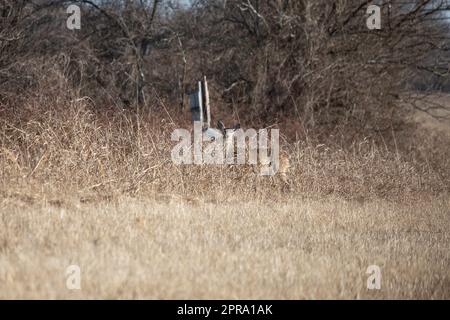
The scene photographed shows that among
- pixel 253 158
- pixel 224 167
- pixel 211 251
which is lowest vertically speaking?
pixel 211 251

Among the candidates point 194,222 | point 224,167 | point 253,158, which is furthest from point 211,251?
point 253,158

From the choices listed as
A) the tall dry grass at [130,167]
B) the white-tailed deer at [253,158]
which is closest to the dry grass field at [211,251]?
the tall dry grass at [130,167]

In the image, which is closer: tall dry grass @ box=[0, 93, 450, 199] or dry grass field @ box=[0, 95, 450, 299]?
dry grass field @ box=[0, 95, 450, 299]

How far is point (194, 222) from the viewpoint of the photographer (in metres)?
6.47

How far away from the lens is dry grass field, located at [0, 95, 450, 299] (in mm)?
4582

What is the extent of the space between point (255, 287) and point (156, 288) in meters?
0.77

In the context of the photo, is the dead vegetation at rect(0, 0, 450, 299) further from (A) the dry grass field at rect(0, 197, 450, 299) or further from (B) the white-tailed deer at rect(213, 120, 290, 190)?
(B) the white-tailed deer at rect(213, 120, 290, 190)

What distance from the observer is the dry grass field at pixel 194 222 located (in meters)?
4.58

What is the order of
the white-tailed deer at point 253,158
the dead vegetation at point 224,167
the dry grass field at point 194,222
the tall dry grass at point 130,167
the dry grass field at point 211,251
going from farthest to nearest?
1. the white-tailed deer at point 253,158
2. the tall dry grass at point 130,167
3. the dead vegetation at point 224,167
4. the dry grass field at point 194,222
5. the dry grass field at point 211,251

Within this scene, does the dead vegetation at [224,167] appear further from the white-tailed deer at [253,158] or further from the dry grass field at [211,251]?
the white-tailed deer at [253,158]

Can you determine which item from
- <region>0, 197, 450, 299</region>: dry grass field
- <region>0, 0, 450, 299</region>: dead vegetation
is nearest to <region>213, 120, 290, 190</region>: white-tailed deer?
<region>0, 0, 450, 299</region>: dead vegetation

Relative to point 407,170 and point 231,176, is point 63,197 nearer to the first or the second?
point 231,176

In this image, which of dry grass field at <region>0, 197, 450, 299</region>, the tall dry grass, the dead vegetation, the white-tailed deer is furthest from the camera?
the white-tailed deer

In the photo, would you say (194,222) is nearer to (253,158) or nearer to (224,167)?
(224,167)
